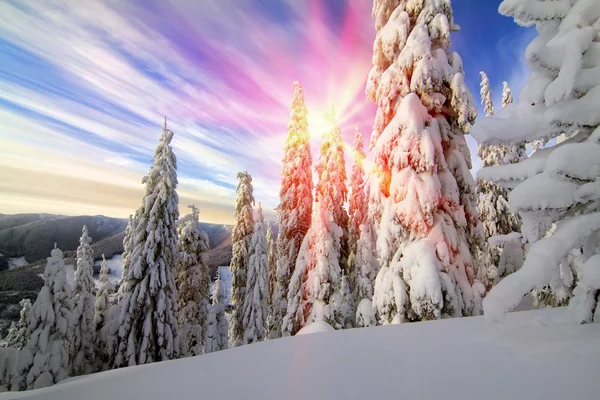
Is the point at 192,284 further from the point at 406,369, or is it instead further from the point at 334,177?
the point at 406,369

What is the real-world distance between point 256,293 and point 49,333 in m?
12.0

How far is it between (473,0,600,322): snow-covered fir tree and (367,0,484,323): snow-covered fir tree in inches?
190

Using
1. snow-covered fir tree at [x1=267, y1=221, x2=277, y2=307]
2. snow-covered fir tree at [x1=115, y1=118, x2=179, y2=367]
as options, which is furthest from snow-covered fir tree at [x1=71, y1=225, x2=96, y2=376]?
snow-covered fir tree at [x1=267, y1=221, x2=277, y2=307]

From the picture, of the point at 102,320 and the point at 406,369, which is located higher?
the point at 406,369

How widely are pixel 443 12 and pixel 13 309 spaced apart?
8731cm

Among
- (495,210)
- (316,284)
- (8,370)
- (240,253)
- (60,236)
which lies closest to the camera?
(8,370)

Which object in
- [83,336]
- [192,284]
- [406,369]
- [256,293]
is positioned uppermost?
[406,369]

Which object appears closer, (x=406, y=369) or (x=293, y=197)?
(x=406, y=369)

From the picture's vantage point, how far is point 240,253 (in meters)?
24.4

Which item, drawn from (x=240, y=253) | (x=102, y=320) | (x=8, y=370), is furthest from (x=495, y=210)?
(x=8, y=370)

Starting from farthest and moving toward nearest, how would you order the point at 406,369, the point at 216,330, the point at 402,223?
the point at 216,330, the point at 402,223, the point at 406,369

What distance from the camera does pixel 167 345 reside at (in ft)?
55.0

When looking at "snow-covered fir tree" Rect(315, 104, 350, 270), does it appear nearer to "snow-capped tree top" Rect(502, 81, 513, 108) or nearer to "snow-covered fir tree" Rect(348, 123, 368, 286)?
"snow-covered fir tree" Rect(348, 123, 368, 286)

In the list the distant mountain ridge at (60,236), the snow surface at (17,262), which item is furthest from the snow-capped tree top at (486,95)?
the snow surface at (17,262)
